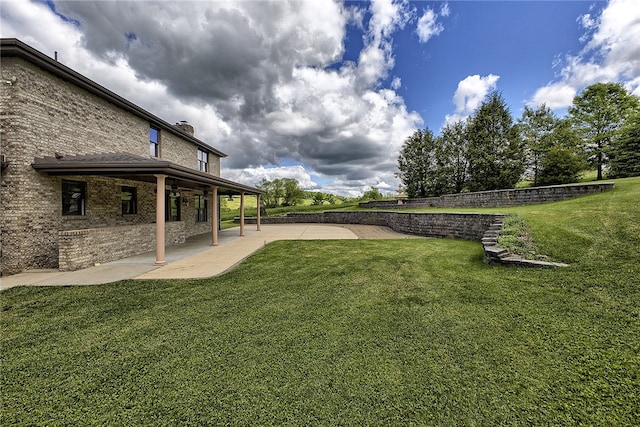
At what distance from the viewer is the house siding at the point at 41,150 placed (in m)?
6.18

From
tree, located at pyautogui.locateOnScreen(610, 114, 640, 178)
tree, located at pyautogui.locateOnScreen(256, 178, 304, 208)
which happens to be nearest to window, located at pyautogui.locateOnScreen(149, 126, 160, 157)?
tree, located at pyautogui.locateOnScreen(256, 178, 304, 208)

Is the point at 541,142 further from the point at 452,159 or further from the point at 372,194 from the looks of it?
the point at 372,194

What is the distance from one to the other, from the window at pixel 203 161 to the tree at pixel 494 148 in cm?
2255

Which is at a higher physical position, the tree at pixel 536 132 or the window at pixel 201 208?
the tree at pixel 536 132

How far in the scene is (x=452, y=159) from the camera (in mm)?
24500

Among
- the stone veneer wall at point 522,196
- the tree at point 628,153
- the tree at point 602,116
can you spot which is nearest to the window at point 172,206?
the stone veneer wall at point 522,196

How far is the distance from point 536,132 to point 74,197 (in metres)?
32.7

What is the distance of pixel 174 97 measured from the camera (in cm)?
1555

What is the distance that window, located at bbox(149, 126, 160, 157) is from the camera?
1105 cm

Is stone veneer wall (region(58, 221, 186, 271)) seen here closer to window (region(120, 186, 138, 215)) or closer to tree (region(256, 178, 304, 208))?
window (region(120, 186, 138, 215))

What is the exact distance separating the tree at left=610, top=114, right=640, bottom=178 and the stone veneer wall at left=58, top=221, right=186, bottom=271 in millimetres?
29813

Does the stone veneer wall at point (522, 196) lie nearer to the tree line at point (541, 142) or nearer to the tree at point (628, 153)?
the tree line at point (541, 142)

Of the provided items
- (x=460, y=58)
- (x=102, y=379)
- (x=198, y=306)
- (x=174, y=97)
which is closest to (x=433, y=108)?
(x=460, y=58)

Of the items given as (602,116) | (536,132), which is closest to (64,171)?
(536,132)
